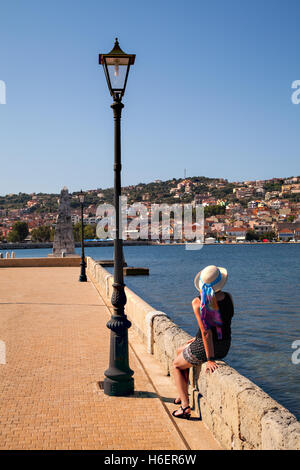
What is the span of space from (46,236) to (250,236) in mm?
73798

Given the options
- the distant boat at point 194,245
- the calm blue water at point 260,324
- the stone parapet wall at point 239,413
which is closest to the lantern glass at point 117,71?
the stone parapet wall at point 239,413

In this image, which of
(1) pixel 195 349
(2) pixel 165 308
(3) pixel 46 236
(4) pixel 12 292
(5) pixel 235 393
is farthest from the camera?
(3) pixel 46 236

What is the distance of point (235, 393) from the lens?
14.8 feet

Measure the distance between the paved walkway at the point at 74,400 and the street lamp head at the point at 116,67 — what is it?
3.87 meters

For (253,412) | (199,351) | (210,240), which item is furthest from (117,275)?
A: (210,240)

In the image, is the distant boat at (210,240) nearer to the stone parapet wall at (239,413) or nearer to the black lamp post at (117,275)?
the black lamp post at (117,275)

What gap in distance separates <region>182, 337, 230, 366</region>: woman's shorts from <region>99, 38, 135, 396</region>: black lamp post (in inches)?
53.4

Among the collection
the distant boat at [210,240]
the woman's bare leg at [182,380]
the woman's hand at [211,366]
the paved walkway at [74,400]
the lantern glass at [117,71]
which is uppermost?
the lantern glass at [117,71]

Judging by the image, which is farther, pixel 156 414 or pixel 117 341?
pixel 117 341

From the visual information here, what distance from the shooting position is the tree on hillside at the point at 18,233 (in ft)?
562

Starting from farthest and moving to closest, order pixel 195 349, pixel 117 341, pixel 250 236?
Answer: pixel 250 236 → pixel 117 341 → pixel 195 349

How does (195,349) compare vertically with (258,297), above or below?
above
